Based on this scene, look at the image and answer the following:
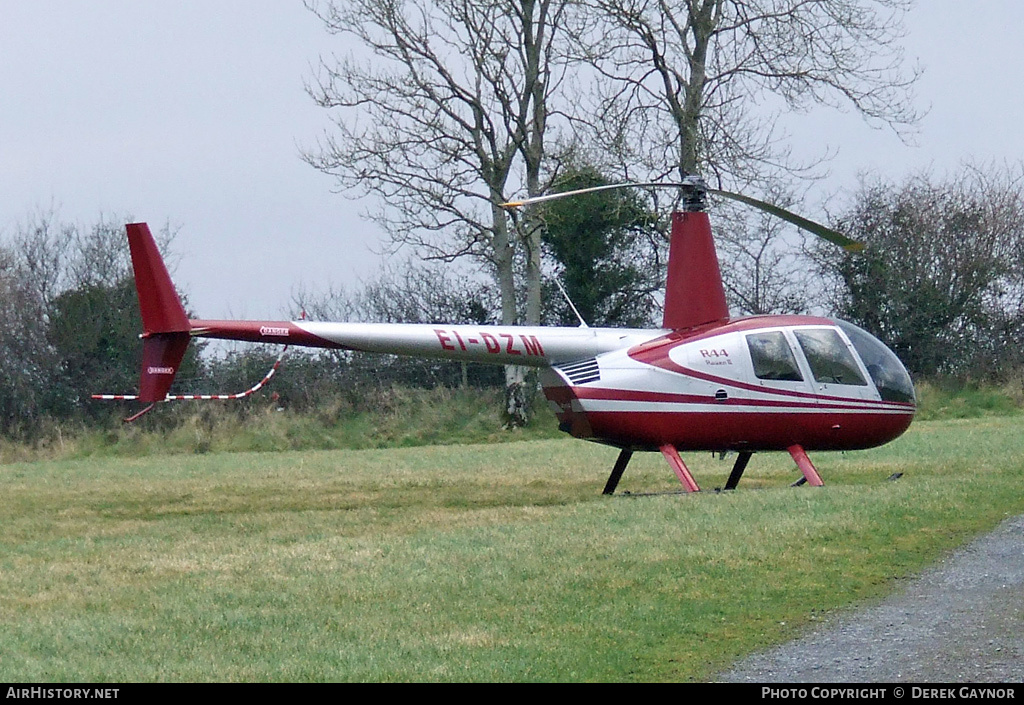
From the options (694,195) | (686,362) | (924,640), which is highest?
(694,195)

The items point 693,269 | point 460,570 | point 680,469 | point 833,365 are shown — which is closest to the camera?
point 460,570

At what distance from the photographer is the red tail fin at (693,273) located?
14.8 metres

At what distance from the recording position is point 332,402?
1166 inches

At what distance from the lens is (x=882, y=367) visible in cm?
1475

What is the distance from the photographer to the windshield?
48.1ft

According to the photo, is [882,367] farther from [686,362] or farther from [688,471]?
[688,471]

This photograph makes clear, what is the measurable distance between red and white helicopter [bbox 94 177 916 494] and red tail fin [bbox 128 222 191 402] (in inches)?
0.5

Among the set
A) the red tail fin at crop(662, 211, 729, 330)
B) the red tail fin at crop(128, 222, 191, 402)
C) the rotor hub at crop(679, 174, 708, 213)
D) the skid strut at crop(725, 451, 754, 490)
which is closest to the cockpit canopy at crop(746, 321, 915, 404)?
the red tail fin at crop(662, 211, 729, 330)

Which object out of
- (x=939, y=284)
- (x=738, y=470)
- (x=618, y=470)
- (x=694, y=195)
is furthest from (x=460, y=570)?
(x=939, y=284)

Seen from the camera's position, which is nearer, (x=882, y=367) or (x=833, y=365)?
(x=833, y=365)

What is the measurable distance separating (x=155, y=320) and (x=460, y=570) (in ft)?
20.9

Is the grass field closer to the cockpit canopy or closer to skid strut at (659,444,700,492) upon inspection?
skid strut at (659,444,700,492)
